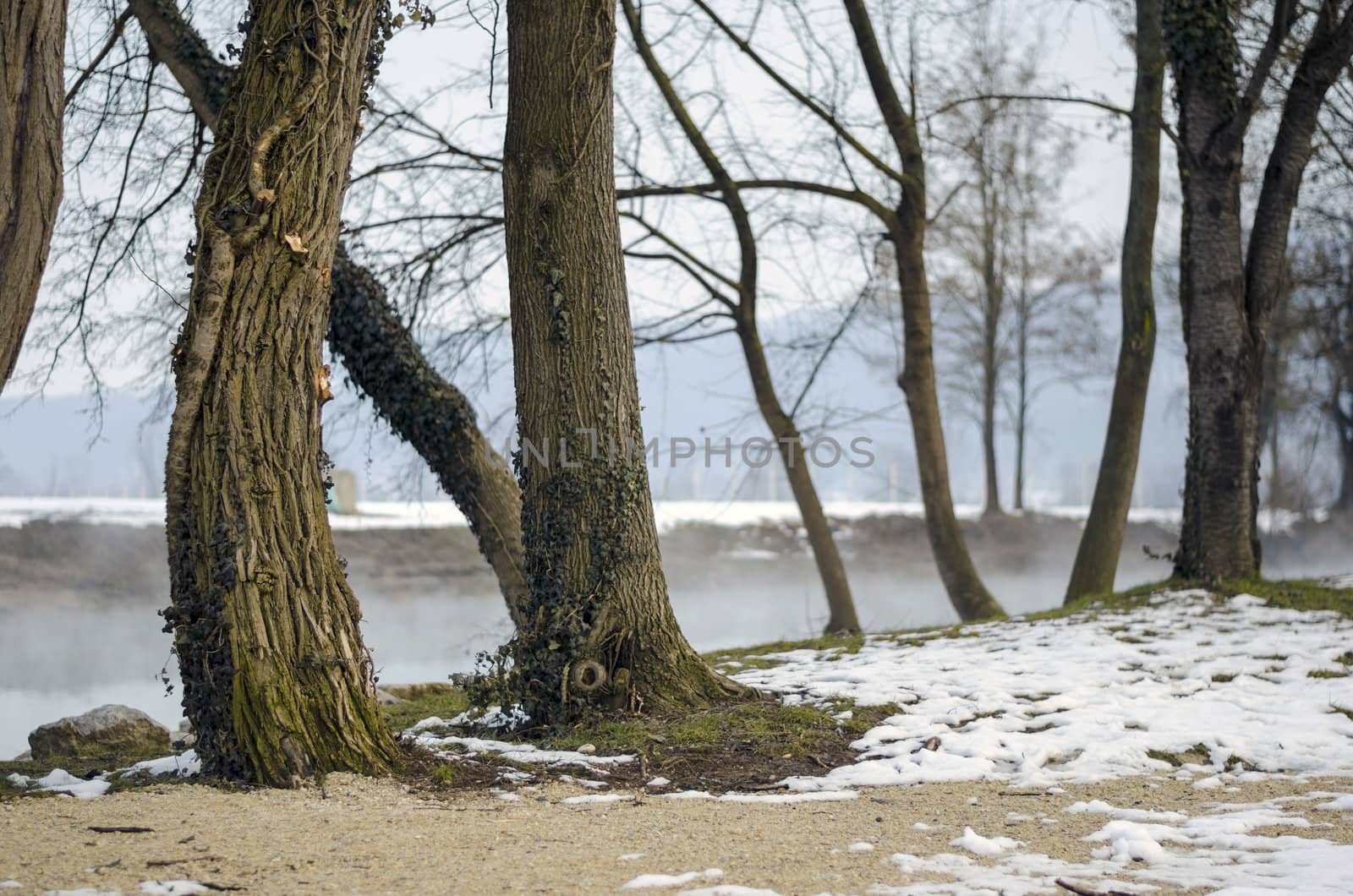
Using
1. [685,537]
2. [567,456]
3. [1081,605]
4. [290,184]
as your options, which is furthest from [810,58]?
[685,537]

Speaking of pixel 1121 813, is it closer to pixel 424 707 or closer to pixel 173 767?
pixel 173 767

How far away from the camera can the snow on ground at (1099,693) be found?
3971 millimetres

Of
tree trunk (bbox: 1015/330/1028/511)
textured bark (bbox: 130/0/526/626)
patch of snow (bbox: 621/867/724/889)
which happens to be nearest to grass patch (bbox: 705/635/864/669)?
textured bark (bbox: 130/0/526/626)

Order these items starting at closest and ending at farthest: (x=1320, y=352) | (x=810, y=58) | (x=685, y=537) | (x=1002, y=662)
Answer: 1. (x=1002, y=662)
2. (x=810, y=58)
3. (x=1320, y=352)
4. (x=685, y=537)

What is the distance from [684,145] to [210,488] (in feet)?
22.8

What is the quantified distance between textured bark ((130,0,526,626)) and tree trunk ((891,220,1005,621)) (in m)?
4.12

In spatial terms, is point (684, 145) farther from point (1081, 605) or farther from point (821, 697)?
point (821, 697)

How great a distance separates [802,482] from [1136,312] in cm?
315

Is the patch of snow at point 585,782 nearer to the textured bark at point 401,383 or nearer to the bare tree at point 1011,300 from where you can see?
the textured bark at point 401,383

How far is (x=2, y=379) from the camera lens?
3.77 metres

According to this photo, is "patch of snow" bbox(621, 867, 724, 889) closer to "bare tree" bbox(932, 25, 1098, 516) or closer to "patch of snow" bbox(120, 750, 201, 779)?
"patch of snow" bbox(120, 750, 201, 779)

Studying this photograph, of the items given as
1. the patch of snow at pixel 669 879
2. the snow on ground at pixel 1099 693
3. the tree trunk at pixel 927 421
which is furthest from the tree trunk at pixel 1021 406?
the patch of snow at pixel 669 879

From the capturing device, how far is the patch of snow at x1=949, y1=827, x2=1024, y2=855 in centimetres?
282

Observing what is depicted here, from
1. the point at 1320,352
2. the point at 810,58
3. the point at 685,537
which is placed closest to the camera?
the point at 810,58
